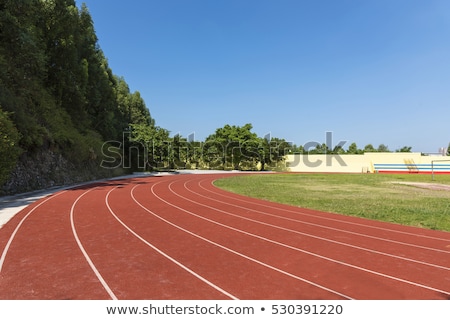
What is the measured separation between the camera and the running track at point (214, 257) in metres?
4.37

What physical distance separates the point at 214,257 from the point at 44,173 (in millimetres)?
15994

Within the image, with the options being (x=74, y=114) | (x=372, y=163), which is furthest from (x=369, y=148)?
(x=74, y=114)

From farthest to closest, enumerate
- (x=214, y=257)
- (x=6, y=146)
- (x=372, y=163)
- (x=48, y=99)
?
(x=372, y=163), (x=48, y=99), (x=6, y=146), (x=214, y=257)

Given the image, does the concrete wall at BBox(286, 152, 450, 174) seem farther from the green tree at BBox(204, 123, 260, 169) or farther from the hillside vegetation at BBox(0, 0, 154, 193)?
the hillside vegetation at BBox(0, 0, 154, 193)

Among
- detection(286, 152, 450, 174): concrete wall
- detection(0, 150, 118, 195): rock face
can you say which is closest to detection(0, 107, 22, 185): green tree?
detection(0, 150, 118, 195): rock face

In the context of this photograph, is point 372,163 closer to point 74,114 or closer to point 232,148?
point 232,148

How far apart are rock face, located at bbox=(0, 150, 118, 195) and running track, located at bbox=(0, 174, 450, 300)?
5.70 m

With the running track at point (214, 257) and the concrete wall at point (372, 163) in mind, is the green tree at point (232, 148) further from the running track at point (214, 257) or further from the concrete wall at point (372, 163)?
the running track at point (214, 257)

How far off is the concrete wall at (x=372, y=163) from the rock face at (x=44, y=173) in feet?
115

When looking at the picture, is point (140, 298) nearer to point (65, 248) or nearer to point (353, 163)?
point (65, 248)

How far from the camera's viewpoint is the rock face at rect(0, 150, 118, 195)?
568 inches

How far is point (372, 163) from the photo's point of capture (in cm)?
4666

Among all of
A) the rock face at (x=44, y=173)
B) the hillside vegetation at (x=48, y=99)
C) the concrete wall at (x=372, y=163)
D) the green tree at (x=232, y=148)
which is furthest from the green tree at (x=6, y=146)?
the concrete wall at (x=372, y=163)
